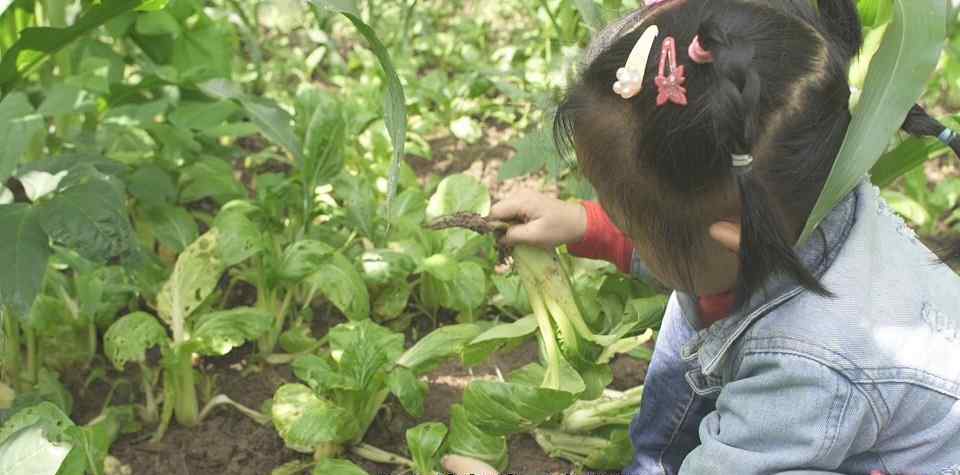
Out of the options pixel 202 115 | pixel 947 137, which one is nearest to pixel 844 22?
pixel 947 137

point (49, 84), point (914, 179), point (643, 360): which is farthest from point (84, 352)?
point (914, 179)

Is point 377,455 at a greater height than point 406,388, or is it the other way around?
point 406,388

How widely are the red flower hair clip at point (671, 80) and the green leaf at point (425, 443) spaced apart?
2.10ft

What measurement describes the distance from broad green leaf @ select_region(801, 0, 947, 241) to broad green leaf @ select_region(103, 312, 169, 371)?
95 centimetres

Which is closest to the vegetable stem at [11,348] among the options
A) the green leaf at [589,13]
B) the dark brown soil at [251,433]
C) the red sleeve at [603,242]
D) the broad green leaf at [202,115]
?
the dark brown soil at [251,433]

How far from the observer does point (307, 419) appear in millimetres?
1512

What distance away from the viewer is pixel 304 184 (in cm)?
198

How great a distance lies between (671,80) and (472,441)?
67cm

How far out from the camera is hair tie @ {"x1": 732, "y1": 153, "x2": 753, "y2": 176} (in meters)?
1.09

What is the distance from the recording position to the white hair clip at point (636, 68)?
3.64 feet

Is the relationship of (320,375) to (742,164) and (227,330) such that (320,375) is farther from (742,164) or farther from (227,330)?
(742,164)

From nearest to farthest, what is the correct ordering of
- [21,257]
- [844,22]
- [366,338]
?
[844,22], [21,257], [366,338]

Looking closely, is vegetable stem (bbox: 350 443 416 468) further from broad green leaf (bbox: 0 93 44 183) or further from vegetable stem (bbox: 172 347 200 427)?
broad green leaf (bbox: 0 93 44 183)

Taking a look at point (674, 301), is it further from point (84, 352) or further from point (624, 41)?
point (84, 352)
